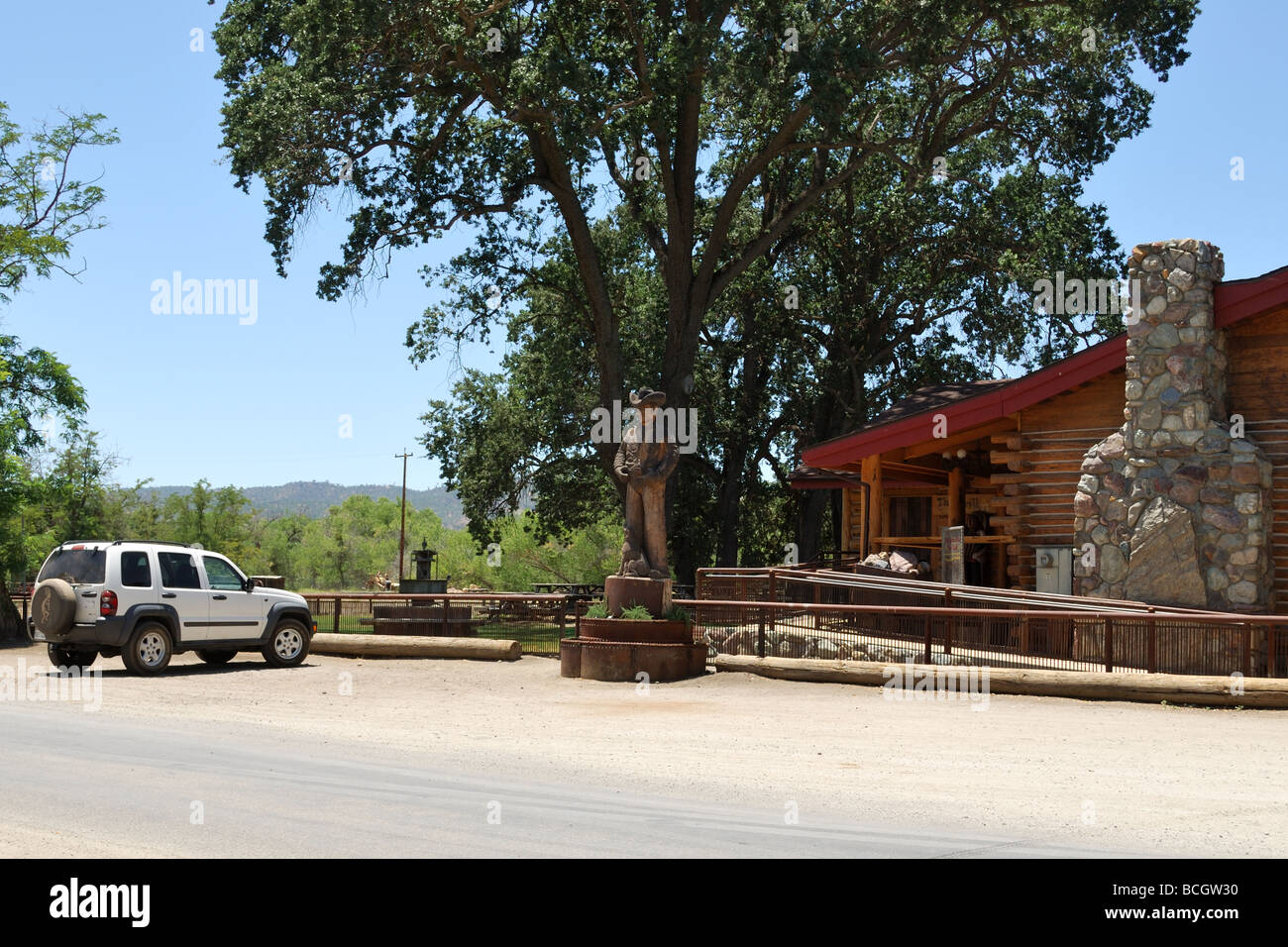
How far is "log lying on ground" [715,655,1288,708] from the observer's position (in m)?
14.5

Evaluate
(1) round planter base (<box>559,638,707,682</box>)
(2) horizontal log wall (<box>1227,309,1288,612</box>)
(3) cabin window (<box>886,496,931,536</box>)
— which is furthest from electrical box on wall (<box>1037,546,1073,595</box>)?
(3) cabin window (<box>886,496,931,536</box>)

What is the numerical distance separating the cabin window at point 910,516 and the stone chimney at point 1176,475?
30.7ft

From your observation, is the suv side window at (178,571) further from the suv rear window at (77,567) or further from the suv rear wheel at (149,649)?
the suv rear window at (77,567)

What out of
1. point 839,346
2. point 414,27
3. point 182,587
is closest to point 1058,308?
point 839,346

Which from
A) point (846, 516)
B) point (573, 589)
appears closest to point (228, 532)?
point (573, 589)

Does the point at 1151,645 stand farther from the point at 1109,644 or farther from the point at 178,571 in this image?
the point at 178,571

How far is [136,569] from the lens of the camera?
18.1 meters

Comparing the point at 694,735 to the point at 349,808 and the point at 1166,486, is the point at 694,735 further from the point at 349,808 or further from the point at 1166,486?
the point at 1166,486

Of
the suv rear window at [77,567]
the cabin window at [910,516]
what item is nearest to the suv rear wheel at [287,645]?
the suv rear window at [77,567]

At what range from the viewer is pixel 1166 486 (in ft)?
61.7

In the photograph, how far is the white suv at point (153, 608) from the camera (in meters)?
17.6

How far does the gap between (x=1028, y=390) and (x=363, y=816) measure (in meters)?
16.8
